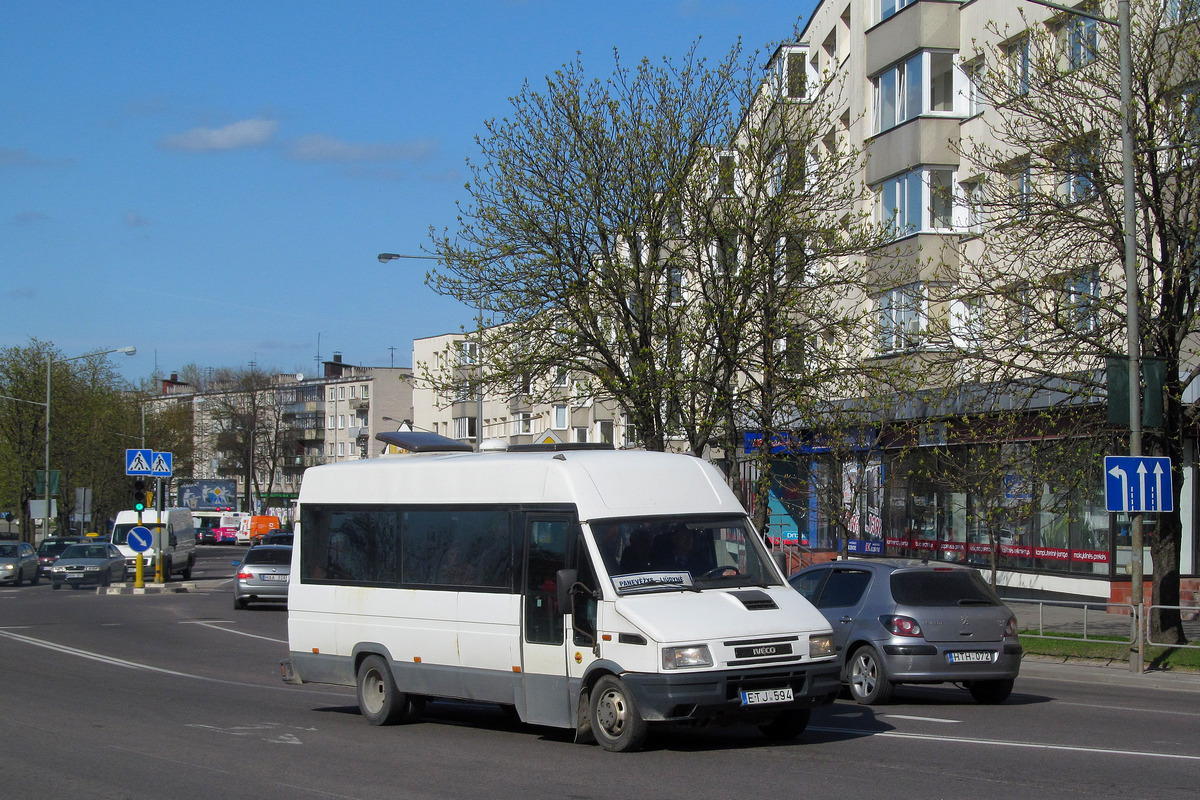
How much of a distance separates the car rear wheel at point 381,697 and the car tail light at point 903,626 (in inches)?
195

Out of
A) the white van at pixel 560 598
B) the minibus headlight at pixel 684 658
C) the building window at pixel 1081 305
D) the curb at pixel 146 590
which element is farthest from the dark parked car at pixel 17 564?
the minibus headlight at pixel 684 658

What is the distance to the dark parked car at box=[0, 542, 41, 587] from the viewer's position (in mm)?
46781

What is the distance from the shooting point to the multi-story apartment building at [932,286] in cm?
2550

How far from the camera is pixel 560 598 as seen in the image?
10656 mm

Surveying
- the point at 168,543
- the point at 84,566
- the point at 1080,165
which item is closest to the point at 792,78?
the point at 1080,165

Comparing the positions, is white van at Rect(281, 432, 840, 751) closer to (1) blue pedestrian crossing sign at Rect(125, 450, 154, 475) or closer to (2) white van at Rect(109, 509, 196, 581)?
(1) blue pedestrian crossing sign at Rect(125, 450, 154, 475)

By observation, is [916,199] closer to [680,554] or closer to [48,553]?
[680,554]

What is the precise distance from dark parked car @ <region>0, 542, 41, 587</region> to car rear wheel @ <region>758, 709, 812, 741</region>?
4243 cm

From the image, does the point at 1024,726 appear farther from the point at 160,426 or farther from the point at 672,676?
the point at 160,426

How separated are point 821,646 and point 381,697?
4.55 m

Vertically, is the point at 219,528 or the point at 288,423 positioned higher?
the point at 288,423

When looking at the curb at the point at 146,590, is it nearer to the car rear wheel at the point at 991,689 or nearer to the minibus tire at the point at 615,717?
the car rear wheel at the point at 991,689

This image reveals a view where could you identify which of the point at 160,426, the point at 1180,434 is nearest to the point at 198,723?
the point at 1180,434

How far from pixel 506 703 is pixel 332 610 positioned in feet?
8.68
